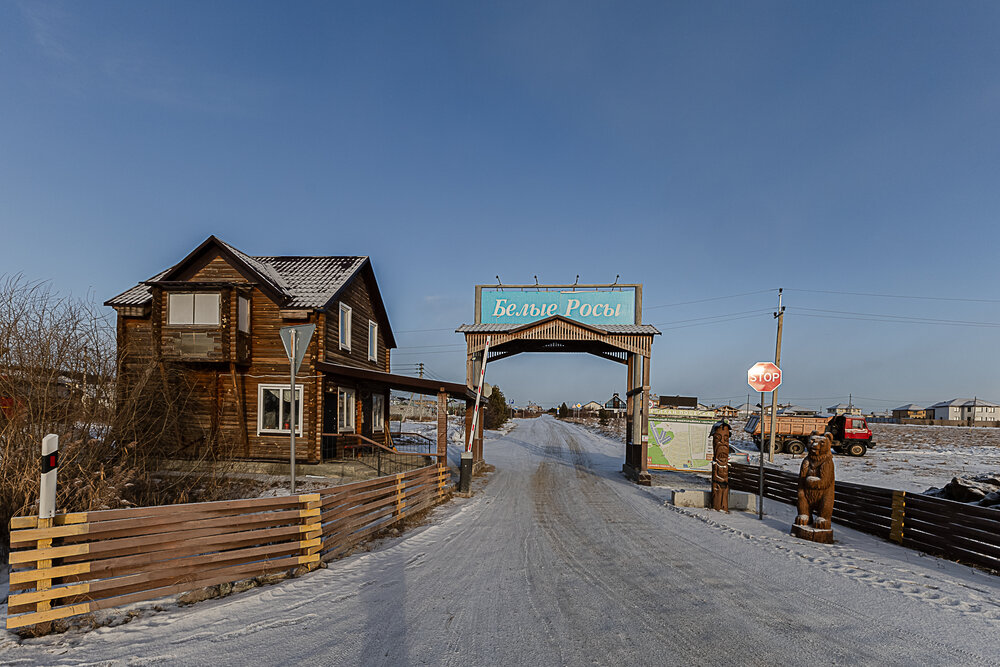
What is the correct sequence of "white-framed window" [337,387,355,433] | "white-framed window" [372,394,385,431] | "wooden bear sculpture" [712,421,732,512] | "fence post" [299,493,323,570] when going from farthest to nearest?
"white-framed window" [372,394,385,431], "white-framed window" [337,387,355,433], "wooden bear sculpture" [712,421,732,512], "fence post" [299,493,323,570]

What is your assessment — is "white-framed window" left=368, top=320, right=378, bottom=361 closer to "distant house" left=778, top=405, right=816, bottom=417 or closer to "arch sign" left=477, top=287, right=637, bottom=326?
"arch sign" left=477, top=287, right=637, bottom=326

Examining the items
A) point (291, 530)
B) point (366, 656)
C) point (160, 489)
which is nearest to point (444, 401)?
point (160, 489)

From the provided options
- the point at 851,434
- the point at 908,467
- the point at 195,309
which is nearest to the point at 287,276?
the point at 195,309

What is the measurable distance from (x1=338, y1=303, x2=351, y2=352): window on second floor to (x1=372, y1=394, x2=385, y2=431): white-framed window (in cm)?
340

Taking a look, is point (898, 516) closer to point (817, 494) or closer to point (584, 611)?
point (817, 494)

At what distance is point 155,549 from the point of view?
5414 millimetres

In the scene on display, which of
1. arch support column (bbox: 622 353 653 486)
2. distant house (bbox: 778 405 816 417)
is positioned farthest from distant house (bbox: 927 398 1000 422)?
arch support column (bbox: 622 353 653 486)

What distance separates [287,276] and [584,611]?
17.1 m

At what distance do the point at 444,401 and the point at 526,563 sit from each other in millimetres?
7253

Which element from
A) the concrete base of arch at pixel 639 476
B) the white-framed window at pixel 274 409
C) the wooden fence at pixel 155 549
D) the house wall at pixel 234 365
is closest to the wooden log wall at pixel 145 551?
the wooden fence at pixel 155 549

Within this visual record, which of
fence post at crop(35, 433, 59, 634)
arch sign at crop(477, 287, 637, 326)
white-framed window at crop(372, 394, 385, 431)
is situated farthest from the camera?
white-framed window at crop(372, 394, 385, 431)

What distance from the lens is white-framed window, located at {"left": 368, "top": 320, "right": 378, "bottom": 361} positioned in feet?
71.8

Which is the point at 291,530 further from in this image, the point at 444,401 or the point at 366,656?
the point at 444,401

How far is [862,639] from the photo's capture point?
5.02 m
